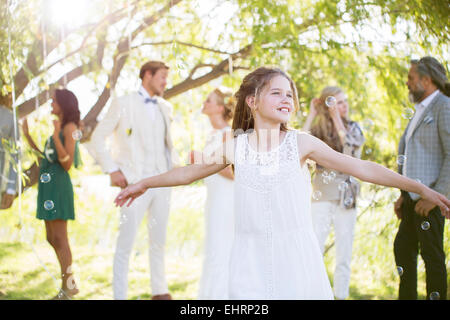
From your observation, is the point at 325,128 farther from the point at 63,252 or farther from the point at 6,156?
the point at 6,156

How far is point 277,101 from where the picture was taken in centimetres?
243

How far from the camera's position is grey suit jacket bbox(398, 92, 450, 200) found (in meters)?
3.28

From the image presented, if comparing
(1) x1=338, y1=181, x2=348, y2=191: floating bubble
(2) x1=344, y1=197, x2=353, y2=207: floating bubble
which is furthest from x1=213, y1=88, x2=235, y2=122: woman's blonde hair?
(2) x1=344, y1=197, x2=353, y2=207: floating bubble

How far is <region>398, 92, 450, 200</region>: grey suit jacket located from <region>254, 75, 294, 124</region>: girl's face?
124 centimetres

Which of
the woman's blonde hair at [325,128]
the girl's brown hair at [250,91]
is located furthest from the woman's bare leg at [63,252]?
the woman's blonde hair at [325,128]

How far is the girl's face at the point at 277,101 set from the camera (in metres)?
2.42

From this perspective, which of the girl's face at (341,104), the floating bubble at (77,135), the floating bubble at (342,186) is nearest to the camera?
the floating bubble at (77,135)

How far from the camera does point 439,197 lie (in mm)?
2383

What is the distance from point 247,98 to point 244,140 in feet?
0.73

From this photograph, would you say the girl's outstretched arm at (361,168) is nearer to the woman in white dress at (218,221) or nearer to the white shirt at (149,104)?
the woman in white dress at (218,221)

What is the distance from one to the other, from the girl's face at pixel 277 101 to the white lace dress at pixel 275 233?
10 centimetres

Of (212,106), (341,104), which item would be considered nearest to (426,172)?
(341,104)

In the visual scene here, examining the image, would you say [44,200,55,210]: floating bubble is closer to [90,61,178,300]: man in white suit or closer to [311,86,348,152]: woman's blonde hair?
[90,61,178,300]: man in white suit

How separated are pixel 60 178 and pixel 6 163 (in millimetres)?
350
